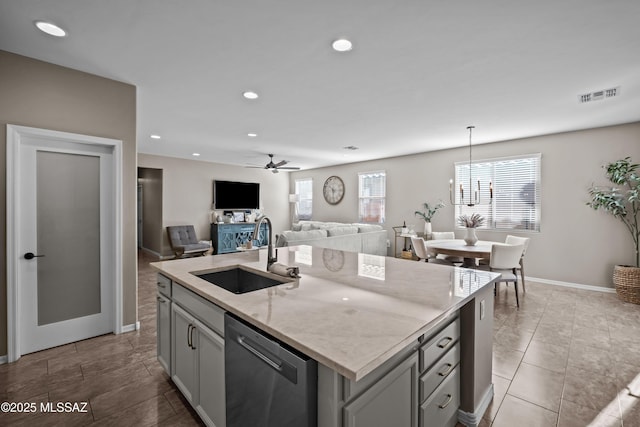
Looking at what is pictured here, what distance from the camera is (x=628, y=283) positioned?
12.6 ft

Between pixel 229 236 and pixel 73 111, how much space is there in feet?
18.1

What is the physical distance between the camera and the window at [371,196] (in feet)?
24.0

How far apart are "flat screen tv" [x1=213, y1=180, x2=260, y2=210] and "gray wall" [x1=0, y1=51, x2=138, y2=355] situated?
5.19 meters

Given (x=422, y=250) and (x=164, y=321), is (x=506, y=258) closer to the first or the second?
(x=422, y=250)

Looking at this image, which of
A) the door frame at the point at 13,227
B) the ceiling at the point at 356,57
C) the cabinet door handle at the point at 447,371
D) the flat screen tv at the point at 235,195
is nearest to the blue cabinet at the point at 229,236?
the flat screen tv at the point at 235,195

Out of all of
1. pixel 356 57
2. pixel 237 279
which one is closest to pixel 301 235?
pixel 237 279

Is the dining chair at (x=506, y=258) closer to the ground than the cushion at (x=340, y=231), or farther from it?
closer to the ground

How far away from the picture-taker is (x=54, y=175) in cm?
263

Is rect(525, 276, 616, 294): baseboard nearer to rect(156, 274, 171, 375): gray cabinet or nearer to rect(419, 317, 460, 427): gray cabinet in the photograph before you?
rect(419, 317, 460, 427): gray cabinet

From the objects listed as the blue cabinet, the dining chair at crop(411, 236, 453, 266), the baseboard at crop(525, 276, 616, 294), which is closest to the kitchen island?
the dining chair at crop(411, 236, 453, 266)

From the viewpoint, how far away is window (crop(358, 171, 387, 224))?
7.33 meters

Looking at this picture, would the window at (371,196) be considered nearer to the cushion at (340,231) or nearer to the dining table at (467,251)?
the cushion at (340,231)

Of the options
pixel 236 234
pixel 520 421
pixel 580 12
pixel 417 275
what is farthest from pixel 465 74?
pixel 236 234

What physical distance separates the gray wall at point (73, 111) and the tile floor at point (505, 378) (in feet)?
1.42
